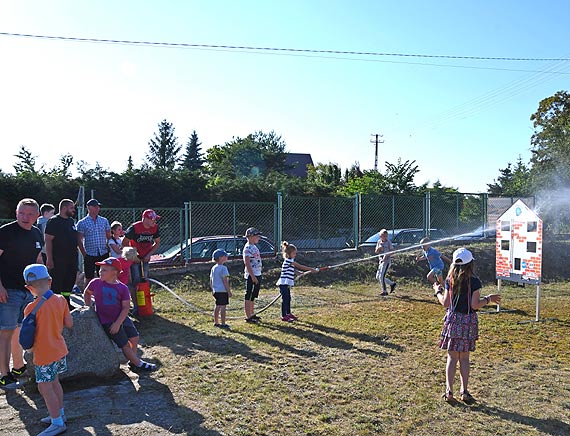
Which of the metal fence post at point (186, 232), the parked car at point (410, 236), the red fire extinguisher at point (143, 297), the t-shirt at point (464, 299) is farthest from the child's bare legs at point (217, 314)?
the parked car at point (410, 236)

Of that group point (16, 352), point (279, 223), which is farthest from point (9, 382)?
point (279, 223)

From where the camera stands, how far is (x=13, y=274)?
5465 millimetres

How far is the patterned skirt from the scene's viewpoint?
5062 millimetres

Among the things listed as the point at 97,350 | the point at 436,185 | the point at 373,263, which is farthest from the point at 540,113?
the point at 97,350

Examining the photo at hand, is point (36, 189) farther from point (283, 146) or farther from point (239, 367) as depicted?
point (283, 146)

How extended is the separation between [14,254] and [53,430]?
2031 mm

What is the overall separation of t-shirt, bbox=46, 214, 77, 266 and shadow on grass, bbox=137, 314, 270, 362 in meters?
1.61

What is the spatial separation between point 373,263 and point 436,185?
64.4 ft

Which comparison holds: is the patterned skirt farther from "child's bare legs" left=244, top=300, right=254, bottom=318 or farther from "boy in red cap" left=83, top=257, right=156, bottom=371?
"child's bare legs" left=244, top=300, right=254, bottom=318

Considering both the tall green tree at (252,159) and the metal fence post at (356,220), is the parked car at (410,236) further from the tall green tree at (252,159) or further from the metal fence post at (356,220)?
the tall green tree at (252,159)

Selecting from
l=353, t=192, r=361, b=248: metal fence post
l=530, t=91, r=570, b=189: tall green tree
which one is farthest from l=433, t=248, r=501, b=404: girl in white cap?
l=530, t=91, r=570, b=189: tall green tree

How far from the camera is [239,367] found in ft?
20.4

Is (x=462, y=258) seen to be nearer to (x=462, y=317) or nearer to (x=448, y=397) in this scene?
(x=462, y=317)

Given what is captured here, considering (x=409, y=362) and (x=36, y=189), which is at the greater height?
(x=36, y=189)
